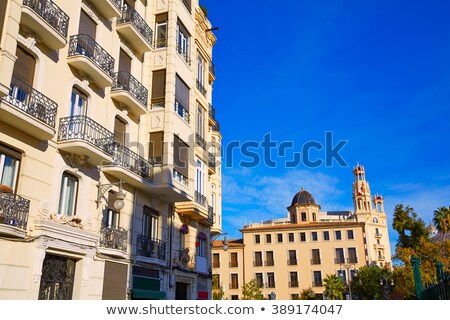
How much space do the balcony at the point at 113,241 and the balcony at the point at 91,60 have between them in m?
5.01

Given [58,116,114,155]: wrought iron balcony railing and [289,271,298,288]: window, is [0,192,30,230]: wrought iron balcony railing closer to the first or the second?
[58,116,114,155]: wrought iron balcony railing

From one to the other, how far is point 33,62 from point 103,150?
3.26 meters

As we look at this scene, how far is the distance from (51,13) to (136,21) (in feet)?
17.8

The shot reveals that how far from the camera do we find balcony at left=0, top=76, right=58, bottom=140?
1006 cm

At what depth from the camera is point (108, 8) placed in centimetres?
1498

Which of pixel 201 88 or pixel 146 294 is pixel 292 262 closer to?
pixel 201 88

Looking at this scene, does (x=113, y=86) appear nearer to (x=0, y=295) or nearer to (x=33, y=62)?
(x=33, y=62)

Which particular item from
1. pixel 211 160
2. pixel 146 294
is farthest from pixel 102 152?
pixel 211 160

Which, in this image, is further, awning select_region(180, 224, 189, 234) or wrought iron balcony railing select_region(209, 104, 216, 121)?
wrought iron balcony railing select_region(209, 104, 216, 121)

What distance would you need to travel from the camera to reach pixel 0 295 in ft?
31.9

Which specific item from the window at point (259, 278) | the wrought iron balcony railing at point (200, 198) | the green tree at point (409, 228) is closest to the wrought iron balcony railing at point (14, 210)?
the wrought iron balcony railing at point (200, 198)

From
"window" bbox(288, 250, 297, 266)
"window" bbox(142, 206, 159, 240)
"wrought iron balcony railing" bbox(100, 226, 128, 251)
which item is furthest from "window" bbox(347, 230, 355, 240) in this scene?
"wrought iron balcony railing" bbox(100, 226, 128, 251)

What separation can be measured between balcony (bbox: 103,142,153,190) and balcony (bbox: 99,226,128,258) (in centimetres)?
187
